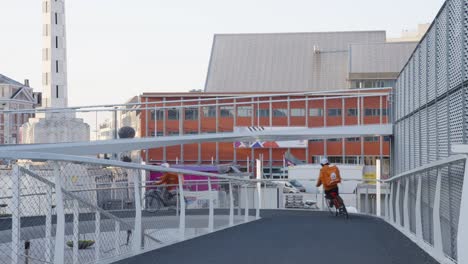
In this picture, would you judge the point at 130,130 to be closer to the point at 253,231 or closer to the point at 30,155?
the point at 253,231

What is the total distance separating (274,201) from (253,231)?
20.3 metres

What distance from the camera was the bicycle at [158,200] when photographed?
13797mm

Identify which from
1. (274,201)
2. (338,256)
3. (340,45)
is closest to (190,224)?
(338,256)

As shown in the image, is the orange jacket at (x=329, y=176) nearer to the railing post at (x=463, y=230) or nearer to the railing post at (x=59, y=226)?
the railing post at (x=59, y=226)

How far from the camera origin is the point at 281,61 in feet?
362

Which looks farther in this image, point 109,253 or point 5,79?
point 5,79

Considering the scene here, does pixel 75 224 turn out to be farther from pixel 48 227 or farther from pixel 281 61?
pixel 281 61

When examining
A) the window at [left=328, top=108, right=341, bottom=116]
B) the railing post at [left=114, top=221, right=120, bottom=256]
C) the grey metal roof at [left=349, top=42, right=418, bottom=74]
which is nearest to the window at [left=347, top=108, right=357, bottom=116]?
the window at [left=328, top=108, right=341, bottom=116]

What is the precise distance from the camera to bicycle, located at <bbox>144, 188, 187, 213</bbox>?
13.8 metres

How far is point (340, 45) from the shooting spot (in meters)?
113

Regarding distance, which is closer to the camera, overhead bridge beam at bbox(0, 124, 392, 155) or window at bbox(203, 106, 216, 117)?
overhead bridge beam at bbox(0, 124, 392, 155)

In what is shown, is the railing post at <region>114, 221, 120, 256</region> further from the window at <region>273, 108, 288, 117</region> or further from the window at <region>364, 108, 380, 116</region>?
the window at <region>273, 108, 288, 117</region>

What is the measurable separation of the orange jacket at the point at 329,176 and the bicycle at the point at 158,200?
7736 mm

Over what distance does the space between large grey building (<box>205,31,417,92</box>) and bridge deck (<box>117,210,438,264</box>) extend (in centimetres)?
9099
